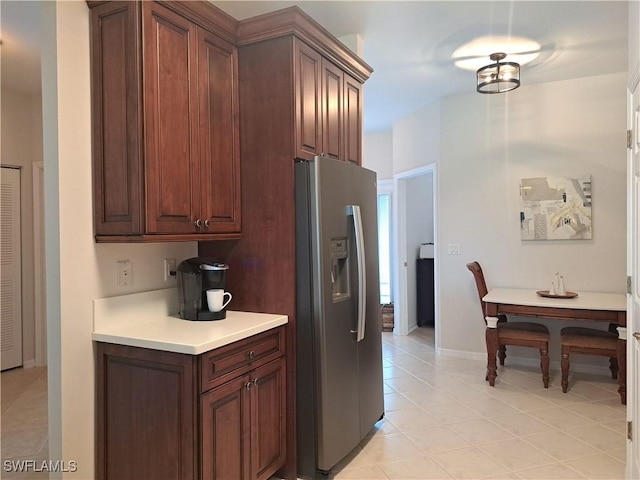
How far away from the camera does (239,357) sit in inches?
81.4

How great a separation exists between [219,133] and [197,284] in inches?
31.8

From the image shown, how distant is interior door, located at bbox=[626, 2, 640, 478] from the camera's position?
6.89 feet

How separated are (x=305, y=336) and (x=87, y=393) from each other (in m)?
1.06

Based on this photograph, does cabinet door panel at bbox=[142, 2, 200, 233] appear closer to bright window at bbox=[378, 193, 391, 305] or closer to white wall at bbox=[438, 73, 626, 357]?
white wall at bbox=[438, 73, 626, 357]

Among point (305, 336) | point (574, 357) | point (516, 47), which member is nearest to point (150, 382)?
point (305, 336)

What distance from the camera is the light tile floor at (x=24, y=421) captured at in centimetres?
261

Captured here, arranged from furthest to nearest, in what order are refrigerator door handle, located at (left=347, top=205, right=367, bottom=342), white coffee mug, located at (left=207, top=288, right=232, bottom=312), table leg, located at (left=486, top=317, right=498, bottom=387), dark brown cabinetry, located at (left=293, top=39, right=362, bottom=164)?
table leg, located at (left=486, top=317, right=498, bottom=387) → refrigerator door handle, located at (left=347, top=205, right=367, bottom=342) → dark brown cabinetry, located at (left=293, top=39, right=362, bottom=164) → white coffee mug, located at (left=207, top=288, right=232, bottom=312)

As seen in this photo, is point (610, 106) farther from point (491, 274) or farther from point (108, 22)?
point (108, 22)

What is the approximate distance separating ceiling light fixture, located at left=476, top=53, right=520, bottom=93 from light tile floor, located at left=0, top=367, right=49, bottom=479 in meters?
4.01

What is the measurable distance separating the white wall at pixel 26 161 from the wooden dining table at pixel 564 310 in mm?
4364

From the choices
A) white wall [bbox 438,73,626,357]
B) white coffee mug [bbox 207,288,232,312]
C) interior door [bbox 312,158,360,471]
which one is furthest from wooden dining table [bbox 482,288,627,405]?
white coffee mug [bbox 207,288,232,312]

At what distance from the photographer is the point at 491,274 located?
15.1 feet

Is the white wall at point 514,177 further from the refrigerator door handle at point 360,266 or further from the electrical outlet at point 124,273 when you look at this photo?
the electrical outlet at point 124,273

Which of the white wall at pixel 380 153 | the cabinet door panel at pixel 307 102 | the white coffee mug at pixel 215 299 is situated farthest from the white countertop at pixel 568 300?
the white wall at pixel 380 153
